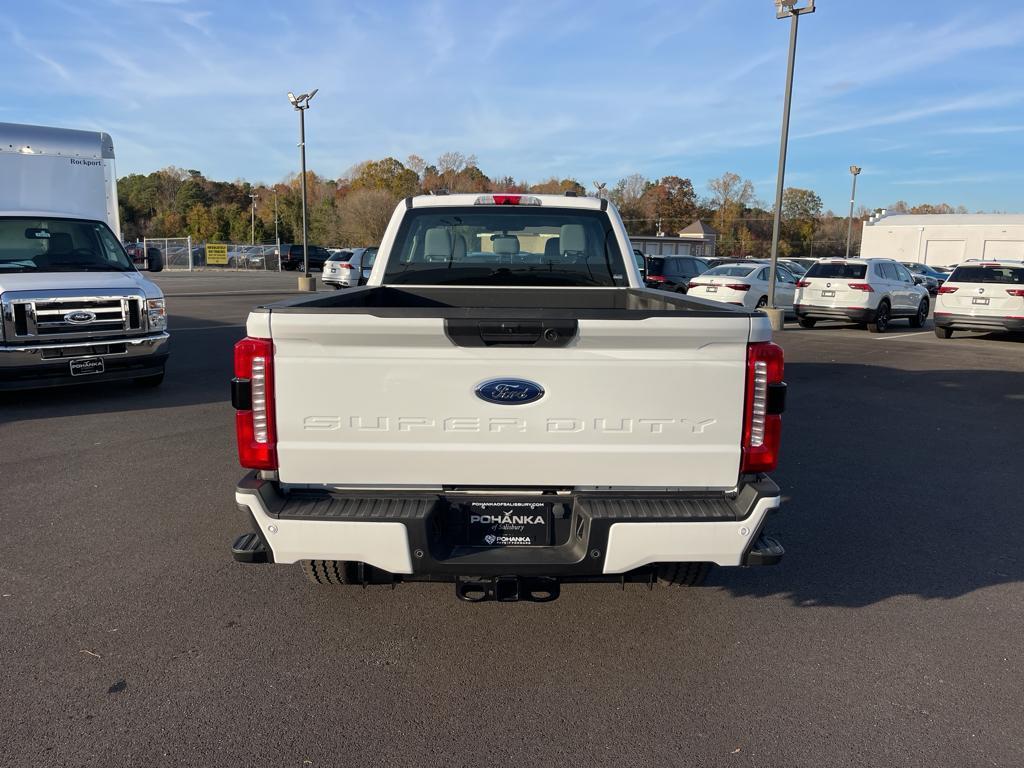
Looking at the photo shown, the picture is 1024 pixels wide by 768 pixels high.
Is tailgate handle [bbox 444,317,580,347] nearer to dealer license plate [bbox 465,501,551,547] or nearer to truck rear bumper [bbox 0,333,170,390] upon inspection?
dealer license plate [bbox 465,501,551,547]

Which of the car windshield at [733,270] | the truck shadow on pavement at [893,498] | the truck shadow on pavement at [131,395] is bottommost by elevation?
the truck shadow on pavement at [131,395]

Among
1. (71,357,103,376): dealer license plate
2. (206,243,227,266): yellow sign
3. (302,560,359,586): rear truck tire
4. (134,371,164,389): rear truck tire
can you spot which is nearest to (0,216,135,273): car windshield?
(71,357,103,376): dealer license plate

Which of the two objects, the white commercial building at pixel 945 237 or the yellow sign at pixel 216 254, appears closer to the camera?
the yellow sign at pixel 216 254

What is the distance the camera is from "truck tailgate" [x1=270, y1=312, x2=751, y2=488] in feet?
10.1

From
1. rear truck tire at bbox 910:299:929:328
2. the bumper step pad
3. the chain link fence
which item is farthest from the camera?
the chain link fence

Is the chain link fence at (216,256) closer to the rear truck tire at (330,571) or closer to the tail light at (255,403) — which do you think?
the rear truck tire at (330,571)

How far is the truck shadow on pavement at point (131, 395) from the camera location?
28.9ft

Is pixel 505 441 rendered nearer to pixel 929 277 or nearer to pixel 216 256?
pixel 929 277

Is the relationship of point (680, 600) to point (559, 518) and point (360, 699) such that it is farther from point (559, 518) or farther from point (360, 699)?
point (360, 699)

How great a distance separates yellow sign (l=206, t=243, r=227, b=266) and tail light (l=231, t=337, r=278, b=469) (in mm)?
58833

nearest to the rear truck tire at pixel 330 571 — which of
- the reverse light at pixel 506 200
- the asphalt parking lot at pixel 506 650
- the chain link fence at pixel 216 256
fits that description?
the asphalt parking lot at pixel 506 650

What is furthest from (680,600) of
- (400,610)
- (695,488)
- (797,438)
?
(797,438)

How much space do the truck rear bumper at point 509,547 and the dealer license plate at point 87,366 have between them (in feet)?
22.1

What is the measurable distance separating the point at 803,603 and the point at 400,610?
6.98 feet
